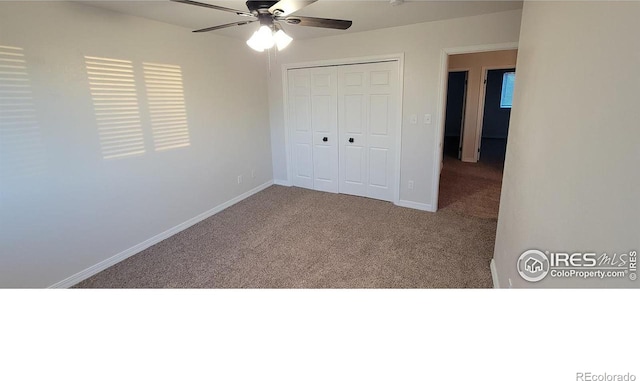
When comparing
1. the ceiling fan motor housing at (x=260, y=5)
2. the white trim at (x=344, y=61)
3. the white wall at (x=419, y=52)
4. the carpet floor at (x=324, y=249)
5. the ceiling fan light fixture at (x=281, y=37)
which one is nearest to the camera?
the ceiling fan motor housing at (x=260, y=5)

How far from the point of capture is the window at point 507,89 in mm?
9203

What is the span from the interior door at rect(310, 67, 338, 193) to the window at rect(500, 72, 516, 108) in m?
7.66

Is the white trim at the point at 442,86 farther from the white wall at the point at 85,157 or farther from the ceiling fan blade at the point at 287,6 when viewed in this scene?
the white wall at the point at 85,157

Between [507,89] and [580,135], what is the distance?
10330mm

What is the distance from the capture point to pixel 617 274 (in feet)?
2.33

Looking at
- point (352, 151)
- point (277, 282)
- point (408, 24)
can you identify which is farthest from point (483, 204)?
point (277, 282)

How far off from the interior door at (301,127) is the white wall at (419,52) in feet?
1.01

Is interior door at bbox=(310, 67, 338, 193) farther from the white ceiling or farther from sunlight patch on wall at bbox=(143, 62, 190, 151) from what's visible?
sunlight patch on wall at bbox=(143, 62, 190, 151)

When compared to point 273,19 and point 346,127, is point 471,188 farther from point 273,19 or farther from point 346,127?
point 273,19

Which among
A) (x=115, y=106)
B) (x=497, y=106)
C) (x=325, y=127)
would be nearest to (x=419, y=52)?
(x=325, y=127)

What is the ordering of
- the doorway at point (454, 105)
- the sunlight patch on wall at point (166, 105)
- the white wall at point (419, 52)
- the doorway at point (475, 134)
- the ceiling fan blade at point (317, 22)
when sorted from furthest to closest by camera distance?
the doorway at point (454, 105) → the doorway at point (475, 134) → the white wall at point (419, 52) → the sunlight patch on wall at point (166, 105) → the ceiling fan blade at point (317, 22)

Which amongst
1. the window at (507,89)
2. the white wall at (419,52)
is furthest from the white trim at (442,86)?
the window at (507,89)
